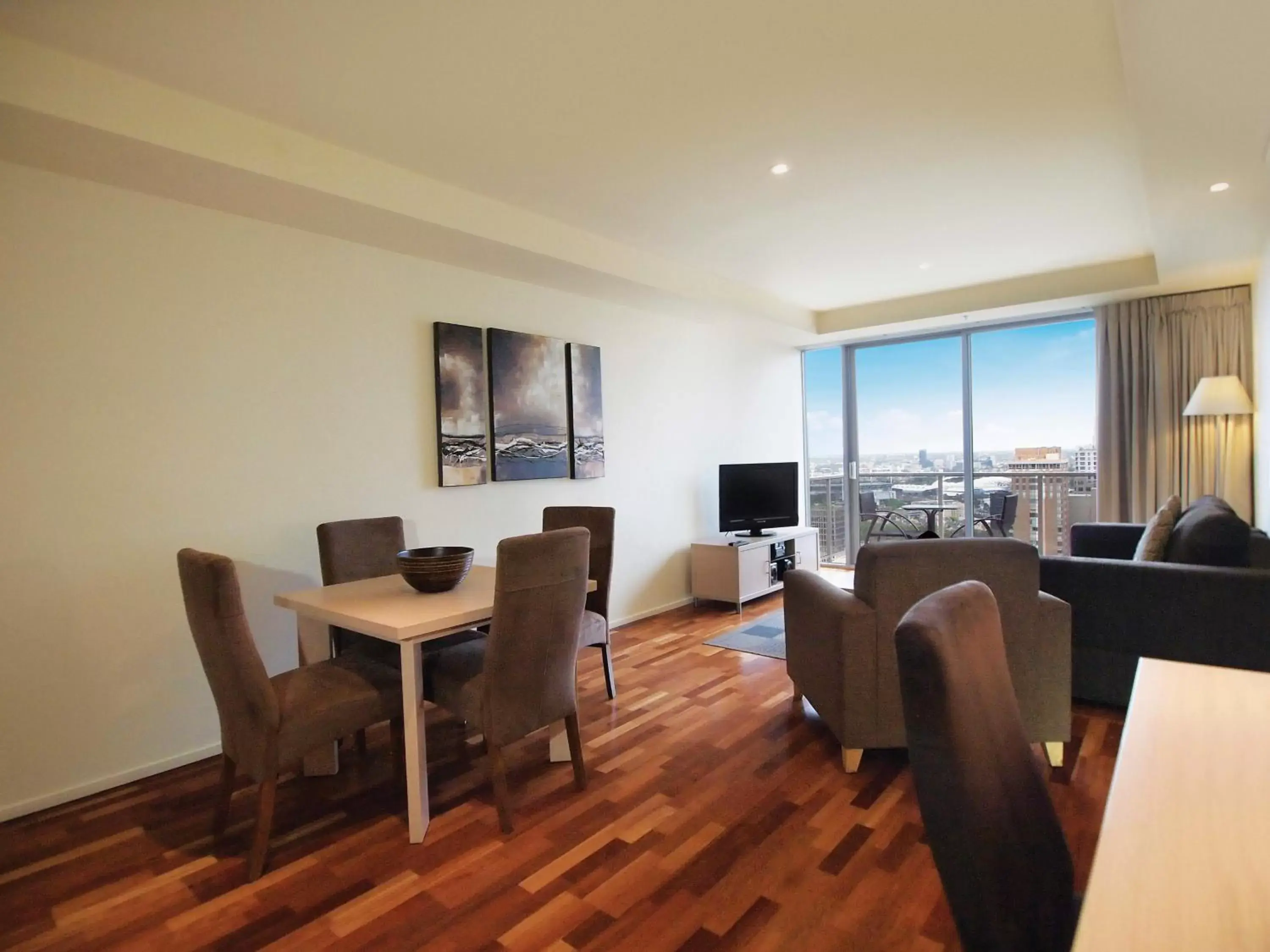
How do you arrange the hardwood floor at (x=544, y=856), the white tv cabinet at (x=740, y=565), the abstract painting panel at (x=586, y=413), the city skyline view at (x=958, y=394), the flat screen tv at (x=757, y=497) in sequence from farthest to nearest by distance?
the city skyline view at (x=958, y=394), the flat screen tv at (x=757, y=497), the white tv cabinet at (x=740, y=565), the abstract painting panel at (x=586, y=413), the hardwood floor at (x=544, y=856)

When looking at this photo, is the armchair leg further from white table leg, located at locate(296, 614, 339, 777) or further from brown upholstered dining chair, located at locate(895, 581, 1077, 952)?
white table leg, located at locate(296, 614, 339, 777)

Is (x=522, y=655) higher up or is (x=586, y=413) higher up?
(x=586, y=413)

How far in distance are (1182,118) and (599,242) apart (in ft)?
9.03

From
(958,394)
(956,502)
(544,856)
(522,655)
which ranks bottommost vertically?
(544,856)

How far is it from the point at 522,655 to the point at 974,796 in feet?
5.58

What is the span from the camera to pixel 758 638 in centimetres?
452

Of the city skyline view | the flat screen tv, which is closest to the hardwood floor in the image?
the flat screen tv

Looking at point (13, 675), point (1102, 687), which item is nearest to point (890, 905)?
point (1102, 687)

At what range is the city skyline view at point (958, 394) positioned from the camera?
19.2 ft

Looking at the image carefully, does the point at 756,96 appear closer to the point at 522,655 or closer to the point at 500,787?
the point at 522,655

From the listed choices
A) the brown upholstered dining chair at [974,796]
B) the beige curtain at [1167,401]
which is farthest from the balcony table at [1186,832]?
the beige curtain at [1167,401]

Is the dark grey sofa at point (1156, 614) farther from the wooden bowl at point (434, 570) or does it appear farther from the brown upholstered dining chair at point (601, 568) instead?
the wooden bowl at point (434, 570)

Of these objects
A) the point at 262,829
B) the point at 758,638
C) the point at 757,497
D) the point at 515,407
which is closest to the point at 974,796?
the point at 262,829

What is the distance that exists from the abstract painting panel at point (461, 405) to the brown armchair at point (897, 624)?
2.16 metres
